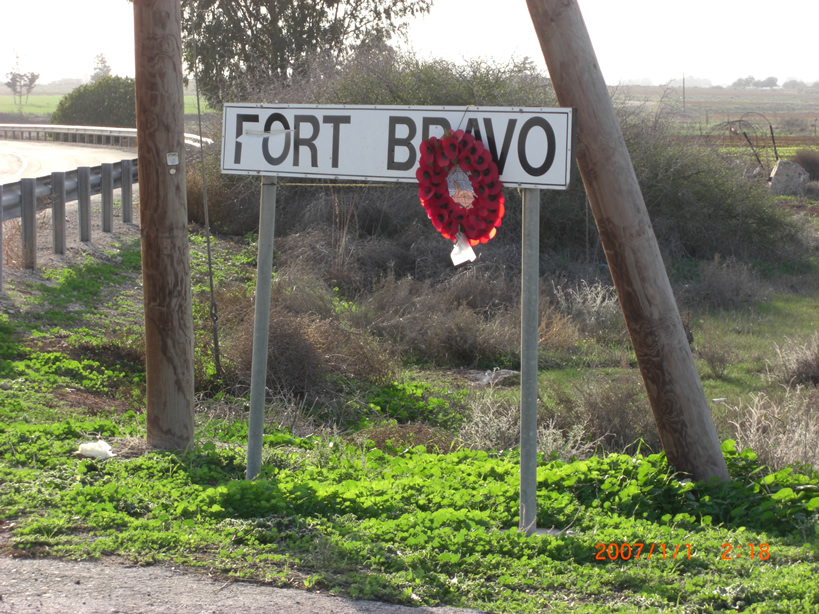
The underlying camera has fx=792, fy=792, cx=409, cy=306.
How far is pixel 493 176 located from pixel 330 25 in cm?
2767

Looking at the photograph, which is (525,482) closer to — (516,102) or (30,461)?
(30,461)

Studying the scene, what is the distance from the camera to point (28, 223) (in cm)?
917

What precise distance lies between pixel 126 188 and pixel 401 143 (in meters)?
10.7

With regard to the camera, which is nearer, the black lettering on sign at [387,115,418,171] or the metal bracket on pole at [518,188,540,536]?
the metal bracket on pole at [518,188,540,536]

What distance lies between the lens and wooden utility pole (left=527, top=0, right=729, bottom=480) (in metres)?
3.89

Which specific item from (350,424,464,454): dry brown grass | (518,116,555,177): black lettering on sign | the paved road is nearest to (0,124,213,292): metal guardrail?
(350,424,464,454): dry brown grass

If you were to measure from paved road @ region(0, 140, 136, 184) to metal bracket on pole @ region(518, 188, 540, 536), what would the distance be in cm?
1623

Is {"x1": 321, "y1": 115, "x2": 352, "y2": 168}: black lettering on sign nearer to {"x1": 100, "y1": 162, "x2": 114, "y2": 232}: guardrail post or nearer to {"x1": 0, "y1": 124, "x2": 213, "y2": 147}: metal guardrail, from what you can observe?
{"x1": 100, "y1": 162, "x2": 114, "y2": 232}: guardrail post

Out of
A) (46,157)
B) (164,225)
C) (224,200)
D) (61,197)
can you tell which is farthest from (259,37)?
(164,225)

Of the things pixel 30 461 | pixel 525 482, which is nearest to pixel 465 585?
pixel 525 482

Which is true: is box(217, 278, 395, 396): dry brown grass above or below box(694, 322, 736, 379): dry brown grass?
above

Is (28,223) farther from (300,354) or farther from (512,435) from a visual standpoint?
(512,435)

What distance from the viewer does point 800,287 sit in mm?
15141
